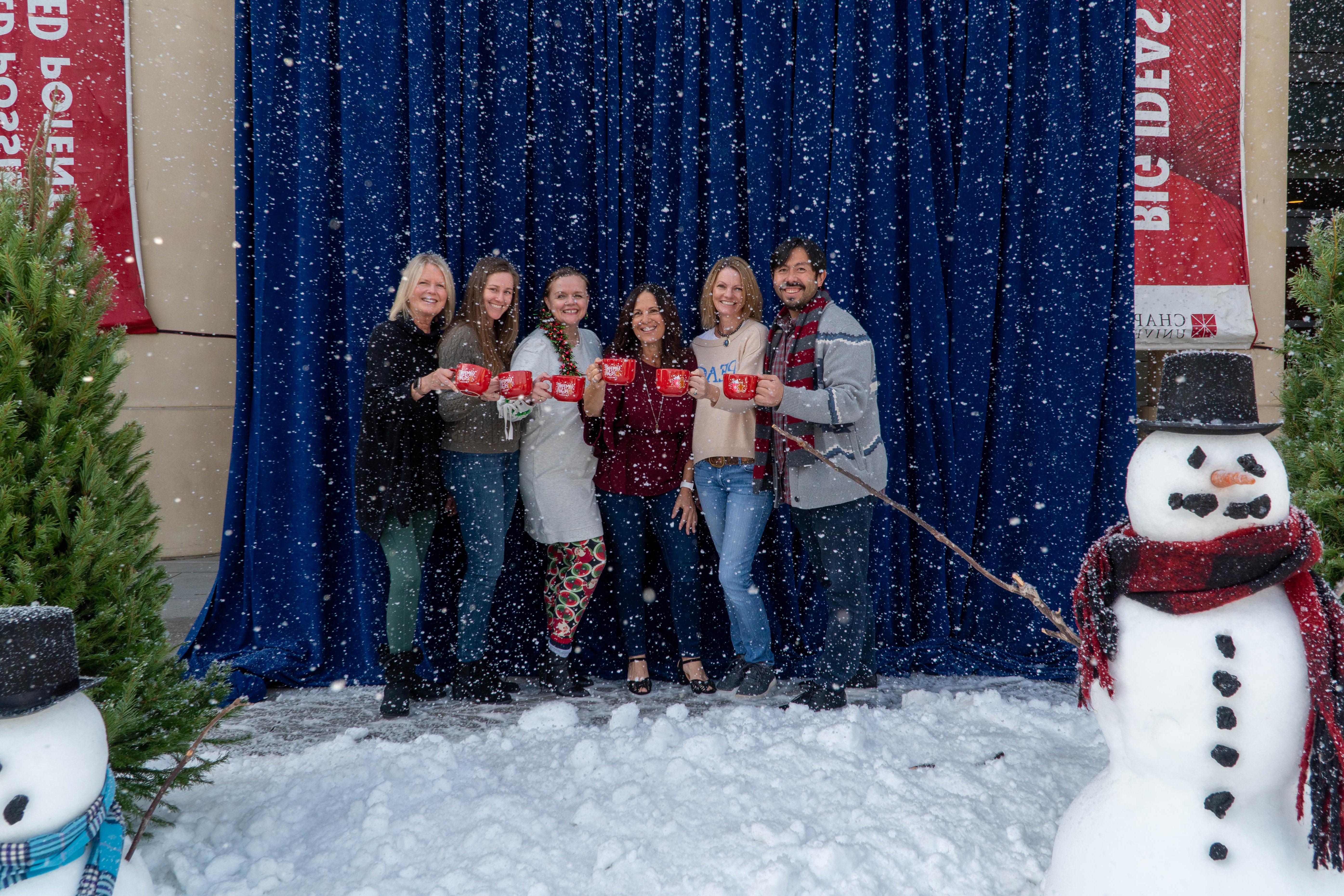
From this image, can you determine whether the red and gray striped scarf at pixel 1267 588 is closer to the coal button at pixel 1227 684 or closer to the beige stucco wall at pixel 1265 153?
the coal button at pixel 1227 684

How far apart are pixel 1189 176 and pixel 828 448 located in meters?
2.23

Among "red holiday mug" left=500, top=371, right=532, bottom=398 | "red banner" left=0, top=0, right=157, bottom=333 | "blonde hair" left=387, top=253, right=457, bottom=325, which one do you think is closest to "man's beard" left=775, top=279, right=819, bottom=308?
"red holiday mug" left=500, top=371, right=532, bottom=398

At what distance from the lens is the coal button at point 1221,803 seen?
46.6 inches

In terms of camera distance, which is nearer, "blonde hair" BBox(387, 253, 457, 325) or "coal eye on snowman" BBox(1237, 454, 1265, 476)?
"coal eye on snowman" BBox(1237, 454, 1265, 476)

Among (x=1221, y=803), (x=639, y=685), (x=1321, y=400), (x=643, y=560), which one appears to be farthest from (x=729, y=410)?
(x=1221, y=803)

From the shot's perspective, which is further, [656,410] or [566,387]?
[656,410]

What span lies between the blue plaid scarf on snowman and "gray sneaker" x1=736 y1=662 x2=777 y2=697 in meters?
1.83

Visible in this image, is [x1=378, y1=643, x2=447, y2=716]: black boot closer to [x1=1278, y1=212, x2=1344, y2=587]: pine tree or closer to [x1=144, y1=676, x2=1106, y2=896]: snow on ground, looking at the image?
[x1=144, y1=676, x2=1106, y2=896]: snow on ground

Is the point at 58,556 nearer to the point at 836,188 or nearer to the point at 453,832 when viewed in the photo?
the point at 453,832

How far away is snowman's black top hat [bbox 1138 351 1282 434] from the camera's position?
124 centimetres

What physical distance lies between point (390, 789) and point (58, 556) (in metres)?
0.90

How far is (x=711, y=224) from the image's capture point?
301 centimetres

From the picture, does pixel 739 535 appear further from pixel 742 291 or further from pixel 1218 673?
pixel 1218 673

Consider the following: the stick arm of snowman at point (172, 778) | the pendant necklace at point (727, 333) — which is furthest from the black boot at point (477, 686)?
the pendant necklace at point (727, 333)
